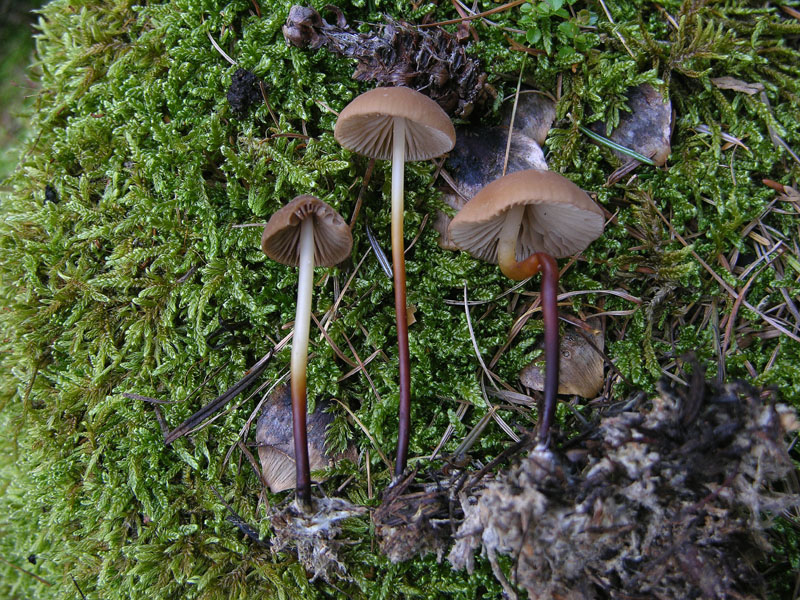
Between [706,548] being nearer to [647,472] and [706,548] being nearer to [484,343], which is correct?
[647,472]

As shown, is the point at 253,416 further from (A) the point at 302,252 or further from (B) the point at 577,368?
(B) the point at 577,368

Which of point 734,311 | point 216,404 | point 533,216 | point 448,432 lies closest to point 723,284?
point 734,311

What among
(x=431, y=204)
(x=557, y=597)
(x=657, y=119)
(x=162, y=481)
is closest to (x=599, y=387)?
(x=557, y=597)

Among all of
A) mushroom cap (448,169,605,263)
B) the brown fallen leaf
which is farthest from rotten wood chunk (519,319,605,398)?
the brown fallen leaf

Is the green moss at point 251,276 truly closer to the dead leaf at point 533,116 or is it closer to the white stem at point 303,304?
the dead leaf at point 533,116

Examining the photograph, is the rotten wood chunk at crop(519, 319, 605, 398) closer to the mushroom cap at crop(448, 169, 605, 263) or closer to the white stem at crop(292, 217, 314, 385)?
the mushroom cap at crop(448, 169, 605, 263)
